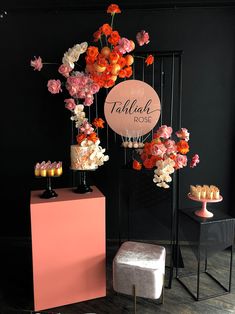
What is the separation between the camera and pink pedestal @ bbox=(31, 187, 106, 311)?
→ 2.02 meters

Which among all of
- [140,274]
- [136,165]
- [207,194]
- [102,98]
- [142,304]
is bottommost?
[142,304]

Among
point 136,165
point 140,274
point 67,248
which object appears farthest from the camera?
point 136,165

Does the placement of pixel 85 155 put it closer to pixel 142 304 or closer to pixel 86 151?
pixel 86 151

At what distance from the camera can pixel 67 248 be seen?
208cm

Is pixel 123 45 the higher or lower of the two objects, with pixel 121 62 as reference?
higher

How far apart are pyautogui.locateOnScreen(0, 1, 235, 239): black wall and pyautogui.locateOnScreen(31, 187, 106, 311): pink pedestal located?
1.77 ft

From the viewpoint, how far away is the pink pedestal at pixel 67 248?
2.02m

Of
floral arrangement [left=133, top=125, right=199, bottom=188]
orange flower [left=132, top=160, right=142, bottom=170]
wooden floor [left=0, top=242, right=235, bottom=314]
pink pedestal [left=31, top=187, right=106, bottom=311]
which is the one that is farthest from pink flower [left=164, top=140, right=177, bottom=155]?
wooden floor [left=0, top=242, right=235, bottom=314]

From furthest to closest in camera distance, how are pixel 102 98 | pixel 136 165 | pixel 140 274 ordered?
pixel 102 98 → pixel 136 165 → pixel 140 274

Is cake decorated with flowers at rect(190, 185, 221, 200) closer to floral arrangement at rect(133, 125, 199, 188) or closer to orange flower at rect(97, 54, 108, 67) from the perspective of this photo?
floral arrangement at rect(133, 125, 199, 188)

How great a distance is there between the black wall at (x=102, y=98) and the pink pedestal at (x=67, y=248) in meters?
0.54

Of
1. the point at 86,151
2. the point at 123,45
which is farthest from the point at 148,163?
the point at 123,45

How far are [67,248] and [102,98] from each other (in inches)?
56.8

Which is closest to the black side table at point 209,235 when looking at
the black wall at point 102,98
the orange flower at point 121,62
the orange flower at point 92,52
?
the black wall at point 102,98
